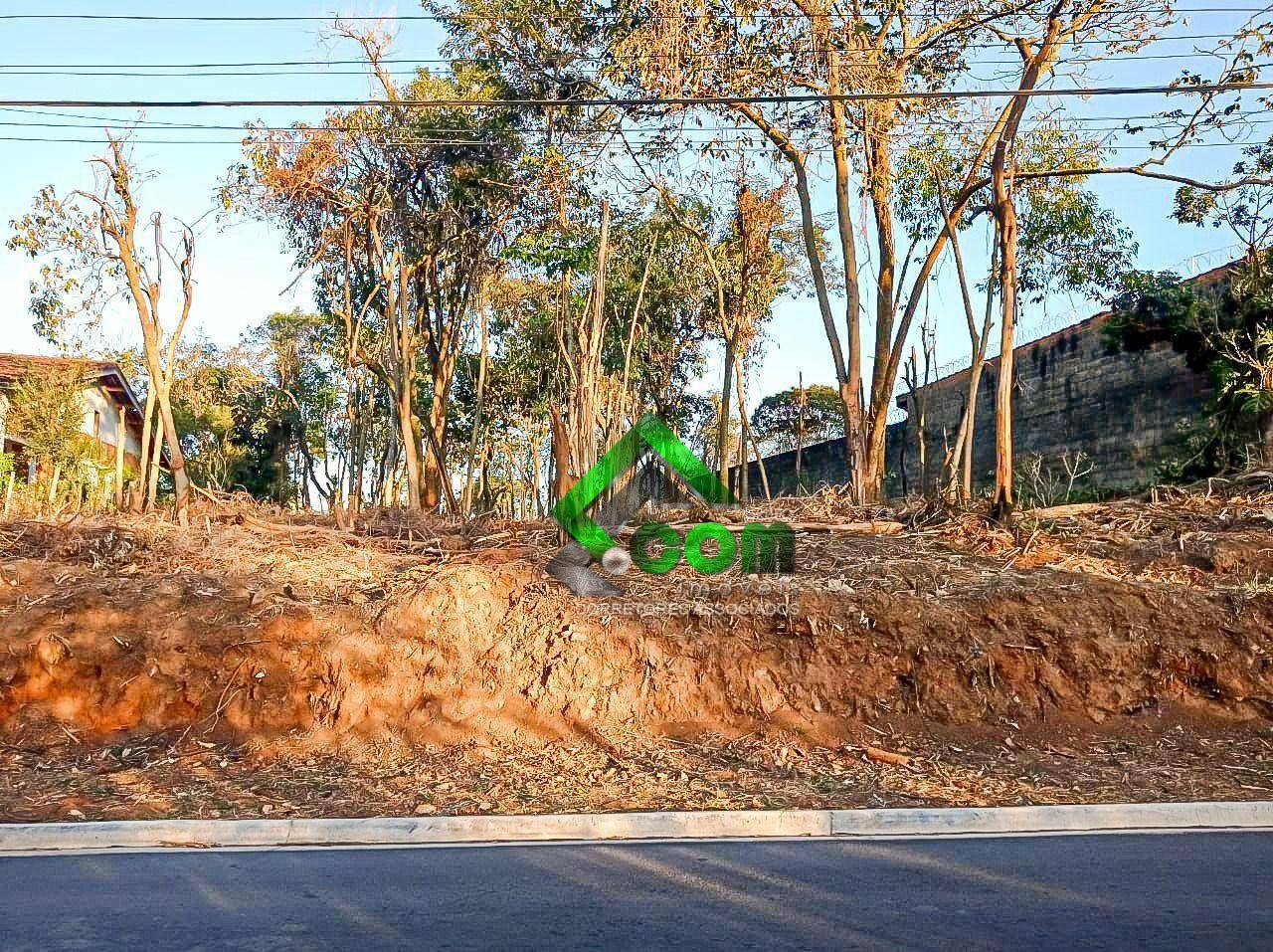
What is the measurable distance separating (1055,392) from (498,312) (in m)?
13.3

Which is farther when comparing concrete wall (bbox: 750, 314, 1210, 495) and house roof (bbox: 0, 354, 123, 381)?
house roof (bbox: 0, 354, 123, 381)

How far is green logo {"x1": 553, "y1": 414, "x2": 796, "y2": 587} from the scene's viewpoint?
1070 centimetres

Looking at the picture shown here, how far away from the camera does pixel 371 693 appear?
8.77m

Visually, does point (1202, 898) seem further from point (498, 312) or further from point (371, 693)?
point (498, 312)

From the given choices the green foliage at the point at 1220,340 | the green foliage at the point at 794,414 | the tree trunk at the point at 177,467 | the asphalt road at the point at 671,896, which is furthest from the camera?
the green foliage at the point at 794,414

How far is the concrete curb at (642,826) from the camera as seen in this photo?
21.8ft

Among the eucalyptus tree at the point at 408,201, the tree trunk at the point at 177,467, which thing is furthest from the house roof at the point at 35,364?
the tree trunk at the point at 177,467

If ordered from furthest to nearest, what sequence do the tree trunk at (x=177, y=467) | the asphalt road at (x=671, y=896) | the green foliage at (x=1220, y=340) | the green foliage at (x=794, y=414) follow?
the green foliage at (x=794, y=414), the green foliage at (x=1220, y=340), the tree trunk at (x=177, y=467), the asphalt road at (x=671, y=896)

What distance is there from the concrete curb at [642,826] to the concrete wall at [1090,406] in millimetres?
11302

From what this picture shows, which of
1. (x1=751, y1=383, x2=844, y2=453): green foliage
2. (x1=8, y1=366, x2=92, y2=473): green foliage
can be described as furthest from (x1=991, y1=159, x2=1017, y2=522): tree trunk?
(x1=751, y1=383, x2=844, y2=453): green foliage

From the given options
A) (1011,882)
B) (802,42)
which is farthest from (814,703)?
(802,42)

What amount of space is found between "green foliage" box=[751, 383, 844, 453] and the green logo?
28238 millimetres

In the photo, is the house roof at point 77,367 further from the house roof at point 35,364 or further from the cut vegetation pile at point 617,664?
the cut vegetation pile at point 617,664

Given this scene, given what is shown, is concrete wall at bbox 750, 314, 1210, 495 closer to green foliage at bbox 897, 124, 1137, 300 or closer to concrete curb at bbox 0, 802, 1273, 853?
green foliage at bbox 897, 124, 1137, 300
